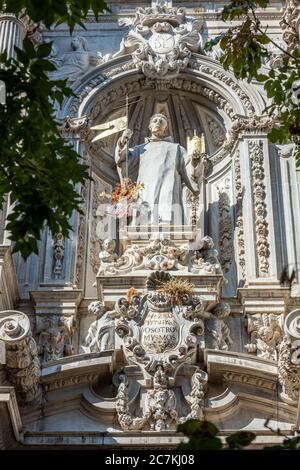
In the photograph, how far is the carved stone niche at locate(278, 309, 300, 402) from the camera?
34.5 feet

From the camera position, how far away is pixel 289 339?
1060 centimetres

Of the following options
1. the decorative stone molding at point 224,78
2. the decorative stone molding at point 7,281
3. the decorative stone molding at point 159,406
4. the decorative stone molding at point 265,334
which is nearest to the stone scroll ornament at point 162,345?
the decorative stone molding at point 159,406

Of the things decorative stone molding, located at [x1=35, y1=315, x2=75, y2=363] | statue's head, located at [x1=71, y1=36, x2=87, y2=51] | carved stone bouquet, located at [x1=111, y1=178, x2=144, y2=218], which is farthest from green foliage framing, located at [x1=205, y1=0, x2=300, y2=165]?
statue's head, located at [x1=71, y1=36, x2=87, y2=51]

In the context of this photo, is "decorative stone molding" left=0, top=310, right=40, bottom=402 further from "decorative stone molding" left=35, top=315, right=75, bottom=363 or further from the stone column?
the stone column

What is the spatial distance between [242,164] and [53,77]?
335cm

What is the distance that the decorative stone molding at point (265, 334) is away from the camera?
11.5 m

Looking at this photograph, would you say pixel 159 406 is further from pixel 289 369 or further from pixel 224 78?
pixel 224 78

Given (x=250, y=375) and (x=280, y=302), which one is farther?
(x=280, y=302)

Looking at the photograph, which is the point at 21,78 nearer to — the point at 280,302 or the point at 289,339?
the point at 289,339

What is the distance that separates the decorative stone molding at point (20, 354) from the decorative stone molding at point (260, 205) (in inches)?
Answer: 136

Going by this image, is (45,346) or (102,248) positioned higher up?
(102,248)

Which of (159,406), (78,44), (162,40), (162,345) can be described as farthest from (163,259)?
(78,44)

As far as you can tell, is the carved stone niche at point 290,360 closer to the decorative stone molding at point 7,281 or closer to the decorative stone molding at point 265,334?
the decorative stone molding at point 265,334
